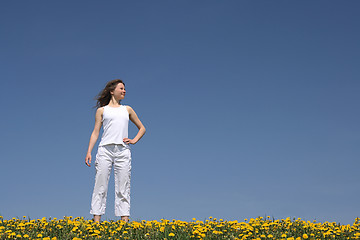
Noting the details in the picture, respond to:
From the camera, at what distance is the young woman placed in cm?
924

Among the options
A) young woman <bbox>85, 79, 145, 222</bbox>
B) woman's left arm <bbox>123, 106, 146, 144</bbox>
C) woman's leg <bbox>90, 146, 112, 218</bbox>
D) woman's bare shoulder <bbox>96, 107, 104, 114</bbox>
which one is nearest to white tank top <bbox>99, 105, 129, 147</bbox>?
young woman <bbox>85, 79, 145, 222</bbox>

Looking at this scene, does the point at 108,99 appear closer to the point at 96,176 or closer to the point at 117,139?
the point at 117,139

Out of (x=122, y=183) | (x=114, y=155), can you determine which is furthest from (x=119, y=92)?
(x=122, y=183)

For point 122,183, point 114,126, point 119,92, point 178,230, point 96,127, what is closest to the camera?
point 178,230

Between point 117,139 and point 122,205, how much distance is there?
58.8 inches

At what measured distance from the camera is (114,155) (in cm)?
942

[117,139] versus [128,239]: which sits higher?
[117,139]

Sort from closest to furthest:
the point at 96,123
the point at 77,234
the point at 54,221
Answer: the point at 77,234 < the point at 54,221 < the point at 96,123

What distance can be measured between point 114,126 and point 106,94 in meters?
1.06

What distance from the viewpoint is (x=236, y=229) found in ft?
25.4

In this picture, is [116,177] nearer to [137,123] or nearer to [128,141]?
[128,141]

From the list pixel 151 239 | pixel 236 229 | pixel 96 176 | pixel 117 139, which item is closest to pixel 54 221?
pixel 96 176

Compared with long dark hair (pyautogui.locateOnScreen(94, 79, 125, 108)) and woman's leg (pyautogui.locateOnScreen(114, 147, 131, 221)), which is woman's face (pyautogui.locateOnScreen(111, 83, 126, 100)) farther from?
woman's leg (pyautogui.locateOnScreen(114, 147, 131, 221))

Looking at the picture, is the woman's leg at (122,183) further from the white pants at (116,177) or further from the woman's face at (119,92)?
the woman's face at (119,92)
